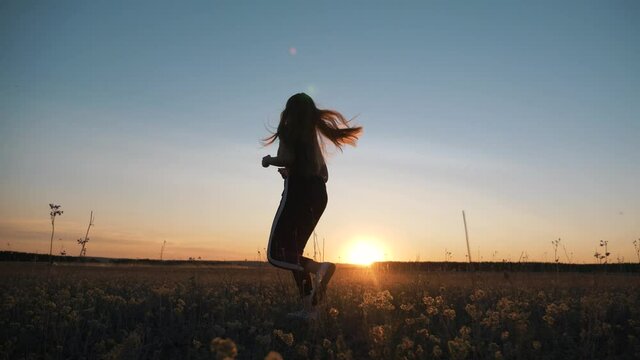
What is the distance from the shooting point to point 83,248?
9.00 metres

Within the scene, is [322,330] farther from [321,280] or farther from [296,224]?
[296,224]

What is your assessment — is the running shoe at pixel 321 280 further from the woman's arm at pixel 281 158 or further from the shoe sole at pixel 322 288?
the woman's arm at pixel 281 158

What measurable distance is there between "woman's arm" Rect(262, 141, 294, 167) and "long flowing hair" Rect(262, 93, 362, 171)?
9 centimetres

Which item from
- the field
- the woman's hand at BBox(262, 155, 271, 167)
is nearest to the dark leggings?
the woman's hand at BBox(262, 155, 271, 167)

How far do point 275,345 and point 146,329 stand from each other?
4.68 feet

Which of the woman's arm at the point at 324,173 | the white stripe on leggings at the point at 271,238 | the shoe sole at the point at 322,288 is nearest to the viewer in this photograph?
the shoe sole at the point at 322,288

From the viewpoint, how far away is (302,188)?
19.6 feet

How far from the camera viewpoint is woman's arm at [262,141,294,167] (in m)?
5.71

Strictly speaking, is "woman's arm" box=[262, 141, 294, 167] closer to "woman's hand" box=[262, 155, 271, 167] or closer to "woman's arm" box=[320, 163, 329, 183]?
"woman's hand" box=[262, 155, 271, 167]

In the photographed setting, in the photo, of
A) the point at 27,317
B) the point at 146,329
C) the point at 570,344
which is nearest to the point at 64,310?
the point at 27,317

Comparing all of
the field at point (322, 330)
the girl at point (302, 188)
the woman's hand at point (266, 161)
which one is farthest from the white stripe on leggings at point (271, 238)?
the field at point (322, 330)

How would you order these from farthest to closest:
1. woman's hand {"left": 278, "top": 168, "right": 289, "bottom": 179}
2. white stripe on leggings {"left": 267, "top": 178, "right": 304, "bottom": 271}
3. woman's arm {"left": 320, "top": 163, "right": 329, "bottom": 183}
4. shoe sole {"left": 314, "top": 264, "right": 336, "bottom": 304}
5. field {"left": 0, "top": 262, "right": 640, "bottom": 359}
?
1. woman's arm {"left": 320, "top": 163, "right": 329, "bottom": 183}
2. woman's hand {"left": 278, "top": 168, "right": 289, "bottom": 179}
3. white stripe on leggings {"left": 267, "top": 178, "right": 304, "bottom": 271}
4. shoe sole {"left": 314, "top": 264, "right": 336, "bottom": 304}
5. field {"left": 0, "top": 262, "right": 640, "bottom": 359}

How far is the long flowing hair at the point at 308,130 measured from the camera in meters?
6.06

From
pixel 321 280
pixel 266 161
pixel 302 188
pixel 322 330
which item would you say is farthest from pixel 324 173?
pixel 322 330
